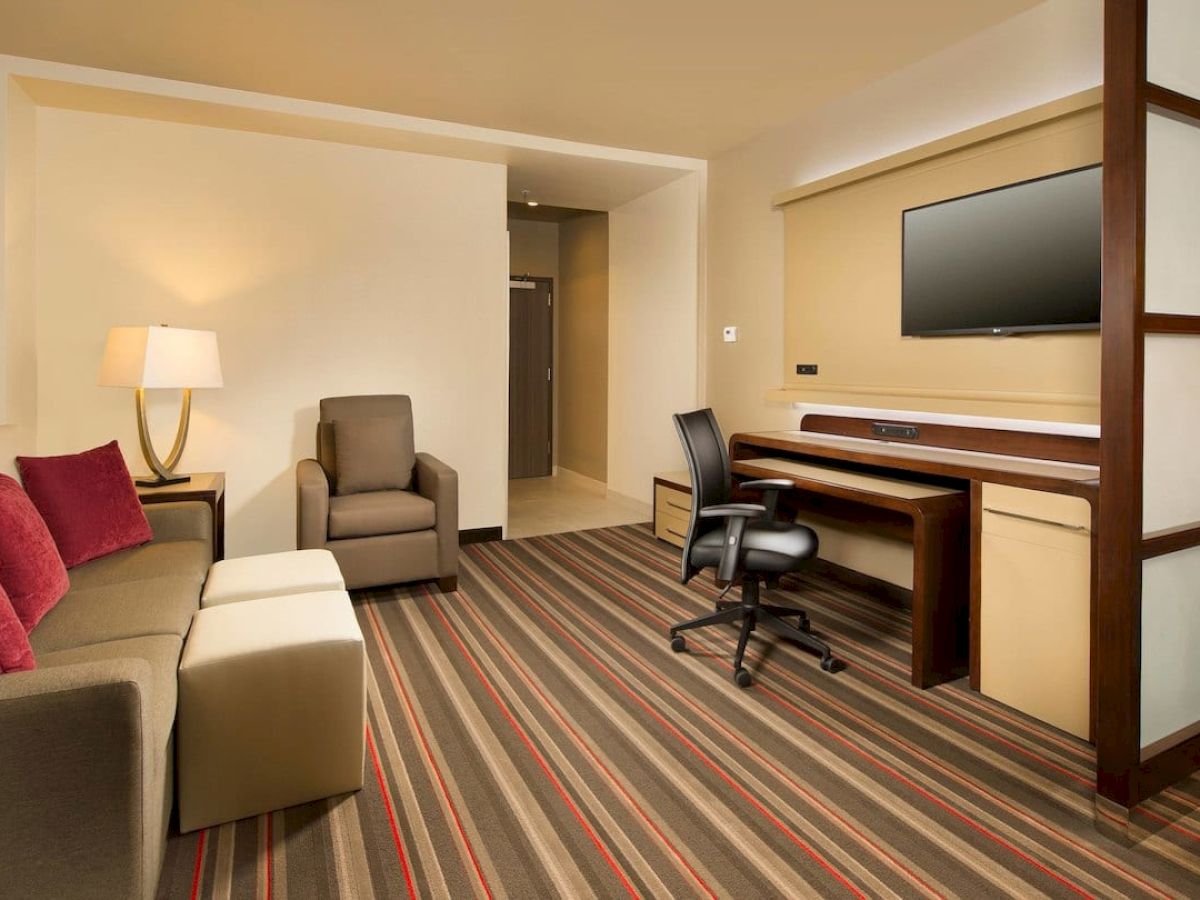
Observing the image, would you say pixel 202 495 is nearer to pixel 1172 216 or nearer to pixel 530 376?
pixel 1172 216

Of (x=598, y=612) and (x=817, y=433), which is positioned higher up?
(x=817, y=433)

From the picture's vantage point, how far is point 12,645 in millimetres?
1588

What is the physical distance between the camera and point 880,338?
3729 millimetres

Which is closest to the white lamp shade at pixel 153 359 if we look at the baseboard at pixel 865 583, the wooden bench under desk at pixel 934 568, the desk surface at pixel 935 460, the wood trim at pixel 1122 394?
the desk surface at pixel 935 460

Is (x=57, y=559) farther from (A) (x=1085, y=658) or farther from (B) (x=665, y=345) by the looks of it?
(B) (x=665, y=345)

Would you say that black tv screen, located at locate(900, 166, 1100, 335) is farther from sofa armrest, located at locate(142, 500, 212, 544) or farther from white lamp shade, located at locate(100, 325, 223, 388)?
white lamp shade, located at locate(100, 325, 223, 388)

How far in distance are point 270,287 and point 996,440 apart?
13.3ft

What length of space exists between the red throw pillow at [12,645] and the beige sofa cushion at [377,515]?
78.2 inches

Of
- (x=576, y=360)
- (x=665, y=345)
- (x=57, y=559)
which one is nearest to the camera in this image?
(x=57, y=559)

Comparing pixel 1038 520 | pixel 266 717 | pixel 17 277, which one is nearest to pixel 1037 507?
pixel 1038 520

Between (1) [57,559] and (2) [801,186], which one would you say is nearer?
(1) [57,559]

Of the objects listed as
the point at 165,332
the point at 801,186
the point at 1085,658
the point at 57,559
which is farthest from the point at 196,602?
the point at 801,186

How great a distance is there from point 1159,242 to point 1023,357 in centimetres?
106

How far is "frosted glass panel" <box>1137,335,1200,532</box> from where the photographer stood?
202 cm
